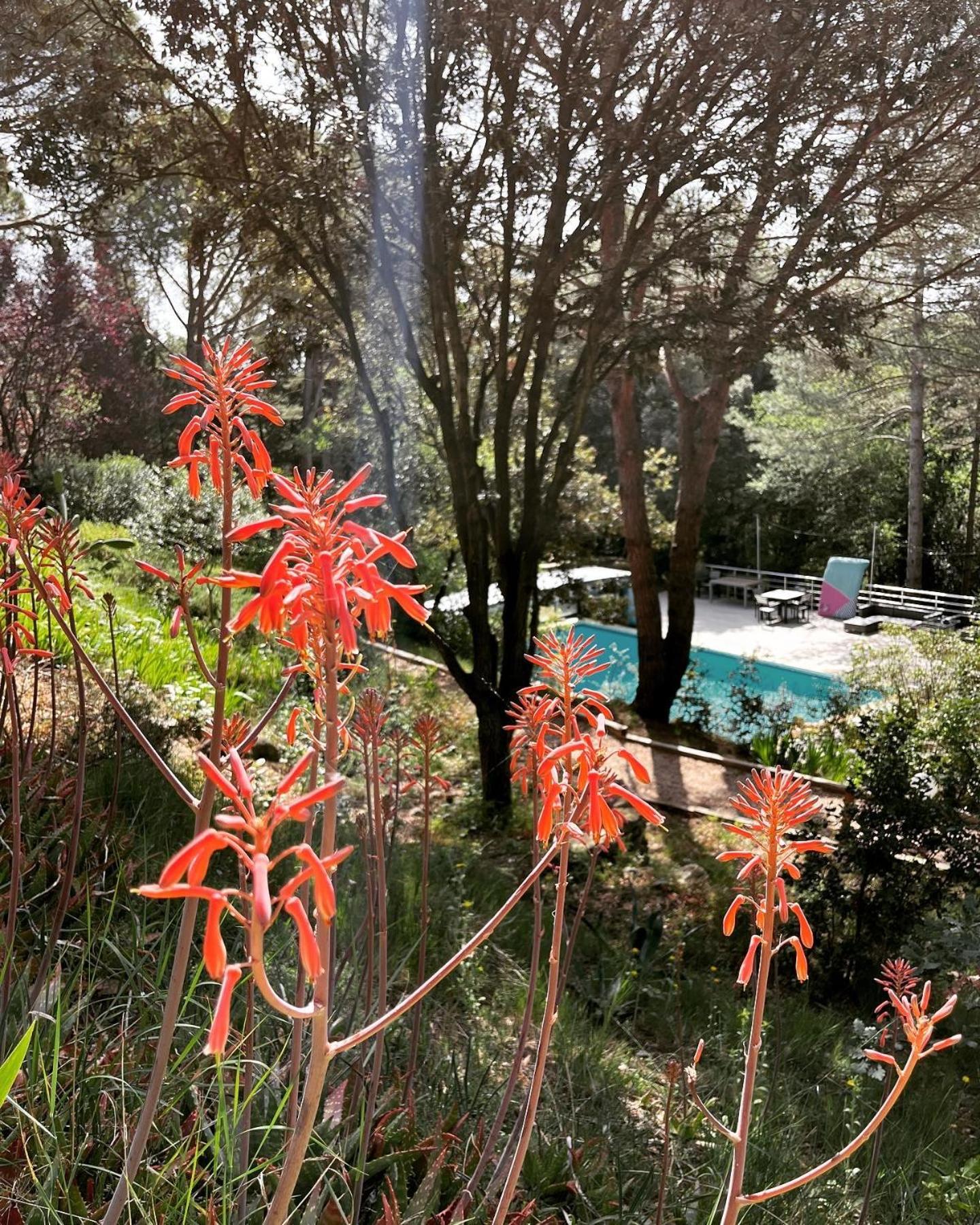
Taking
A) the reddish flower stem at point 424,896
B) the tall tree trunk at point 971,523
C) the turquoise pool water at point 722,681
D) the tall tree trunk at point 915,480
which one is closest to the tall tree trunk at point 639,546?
the turquoise pool water at point 722,681

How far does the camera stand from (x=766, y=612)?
19.1 metres

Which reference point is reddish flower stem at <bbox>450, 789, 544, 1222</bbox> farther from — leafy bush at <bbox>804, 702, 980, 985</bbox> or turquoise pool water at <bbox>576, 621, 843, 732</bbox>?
turquoise pool water at <bbox>576, 621, 843, 732</bbox>

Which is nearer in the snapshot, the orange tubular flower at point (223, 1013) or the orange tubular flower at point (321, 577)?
the orange tubular flower at point (223, 1013)

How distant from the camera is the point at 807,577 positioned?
69.1ft

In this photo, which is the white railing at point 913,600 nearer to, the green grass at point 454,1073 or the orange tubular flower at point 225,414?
the green grass at point 454,1073

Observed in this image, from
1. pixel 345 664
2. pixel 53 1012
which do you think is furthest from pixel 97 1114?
pixel 345 664

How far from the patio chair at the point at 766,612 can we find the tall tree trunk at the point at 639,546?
8698 millimetres

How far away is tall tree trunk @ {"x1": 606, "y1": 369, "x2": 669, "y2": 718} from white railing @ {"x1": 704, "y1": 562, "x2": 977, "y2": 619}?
344 inches

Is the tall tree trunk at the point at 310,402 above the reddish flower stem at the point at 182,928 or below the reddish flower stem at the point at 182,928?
above

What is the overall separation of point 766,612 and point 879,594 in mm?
2958

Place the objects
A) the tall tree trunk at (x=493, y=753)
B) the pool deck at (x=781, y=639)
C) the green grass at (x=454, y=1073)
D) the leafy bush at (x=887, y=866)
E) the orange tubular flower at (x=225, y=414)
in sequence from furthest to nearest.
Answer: the pool deck at (x=781, y=639)
the tall tree trunk at (x=493, y=753)
the leafy bush at (x=887, y=866)
the green grass at (x=454, y=1073)
the orange tubular flower at (x=225, y=414)

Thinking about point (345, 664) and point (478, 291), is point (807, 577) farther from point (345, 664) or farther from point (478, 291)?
point (345, 664)

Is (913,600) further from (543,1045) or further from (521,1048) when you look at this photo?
(543,1045)

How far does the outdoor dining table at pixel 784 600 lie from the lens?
62.3ft
